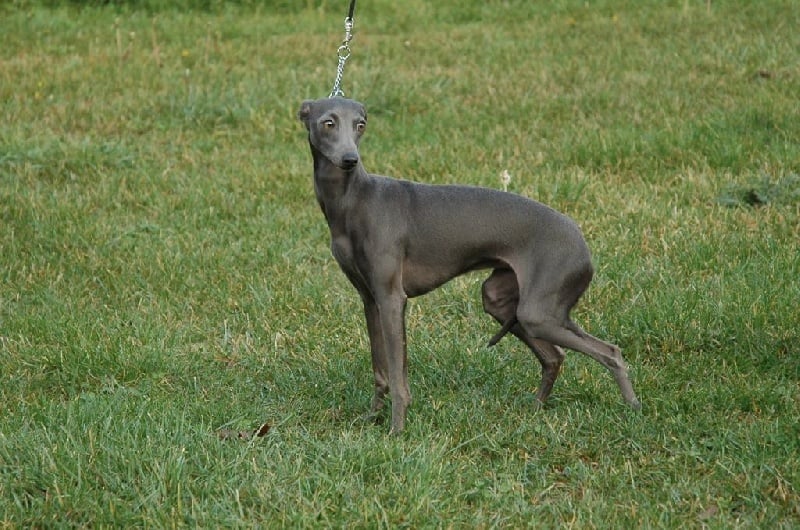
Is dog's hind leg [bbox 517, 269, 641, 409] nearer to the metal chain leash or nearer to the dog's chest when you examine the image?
the dog's chest

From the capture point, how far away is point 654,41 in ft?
37.1

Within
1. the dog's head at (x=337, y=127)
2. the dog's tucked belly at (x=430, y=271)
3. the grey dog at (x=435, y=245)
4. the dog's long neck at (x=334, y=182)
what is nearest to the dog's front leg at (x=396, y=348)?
the grey dog at (x=435, y=245)


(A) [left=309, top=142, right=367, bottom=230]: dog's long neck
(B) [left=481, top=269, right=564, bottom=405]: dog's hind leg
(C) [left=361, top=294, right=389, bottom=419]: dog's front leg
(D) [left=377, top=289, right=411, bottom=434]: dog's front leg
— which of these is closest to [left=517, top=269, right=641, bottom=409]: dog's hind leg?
(B) [left=481, top=269, right=564, bottom=405]: dog's hind leg

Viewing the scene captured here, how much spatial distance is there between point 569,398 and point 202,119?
5421 millimetres

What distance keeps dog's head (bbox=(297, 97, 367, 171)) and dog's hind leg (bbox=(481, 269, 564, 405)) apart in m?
0.85

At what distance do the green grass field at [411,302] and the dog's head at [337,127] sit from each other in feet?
3.60

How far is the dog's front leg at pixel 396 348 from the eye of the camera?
465cm

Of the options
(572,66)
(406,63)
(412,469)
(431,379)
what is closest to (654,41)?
(572,66)

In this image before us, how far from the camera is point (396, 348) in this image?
4.70 m

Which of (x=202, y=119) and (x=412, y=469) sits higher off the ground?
(x=412, y=469)

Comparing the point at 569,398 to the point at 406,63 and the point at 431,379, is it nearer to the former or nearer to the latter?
the point at 431,379

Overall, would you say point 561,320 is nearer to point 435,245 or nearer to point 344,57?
point 435,245

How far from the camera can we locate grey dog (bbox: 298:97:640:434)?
4.63m

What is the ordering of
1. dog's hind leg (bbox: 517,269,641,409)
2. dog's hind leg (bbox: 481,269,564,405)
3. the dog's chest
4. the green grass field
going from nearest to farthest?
the green grass field, dog's hind leg (bbox: 517,269,641,409), the dog's chest, dog's hind leg (bbox: 481,269,564,405)
